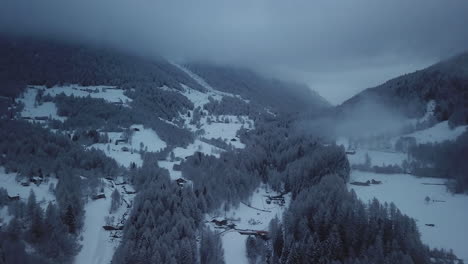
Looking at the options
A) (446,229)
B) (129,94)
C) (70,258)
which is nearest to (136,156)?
(70,258)

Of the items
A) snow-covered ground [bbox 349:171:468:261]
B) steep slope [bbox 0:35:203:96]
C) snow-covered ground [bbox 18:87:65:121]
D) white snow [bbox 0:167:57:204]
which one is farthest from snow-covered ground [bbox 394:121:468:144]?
steep slope [bbox 0:35:203:96]

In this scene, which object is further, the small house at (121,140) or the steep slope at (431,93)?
the steep slope at (431,93)

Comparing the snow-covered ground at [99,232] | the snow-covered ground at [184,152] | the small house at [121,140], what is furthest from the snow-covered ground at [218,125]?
the snow-covered ground at [99,232]

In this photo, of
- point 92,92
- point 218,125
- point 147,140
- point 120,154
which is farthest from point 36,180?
point 218,125

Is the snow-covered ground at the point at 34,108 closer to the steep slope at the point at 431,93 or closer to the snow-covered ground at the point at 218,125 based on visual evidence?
the snow-covered ground at the point at 218,125

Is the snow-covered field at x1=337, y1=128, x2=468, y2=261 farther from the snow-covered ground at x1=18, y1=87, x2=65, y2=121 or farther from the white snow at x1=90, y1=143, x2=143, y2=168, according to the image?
the snow-covered ground at x1=18, y1=87, x2=65, y2=121
